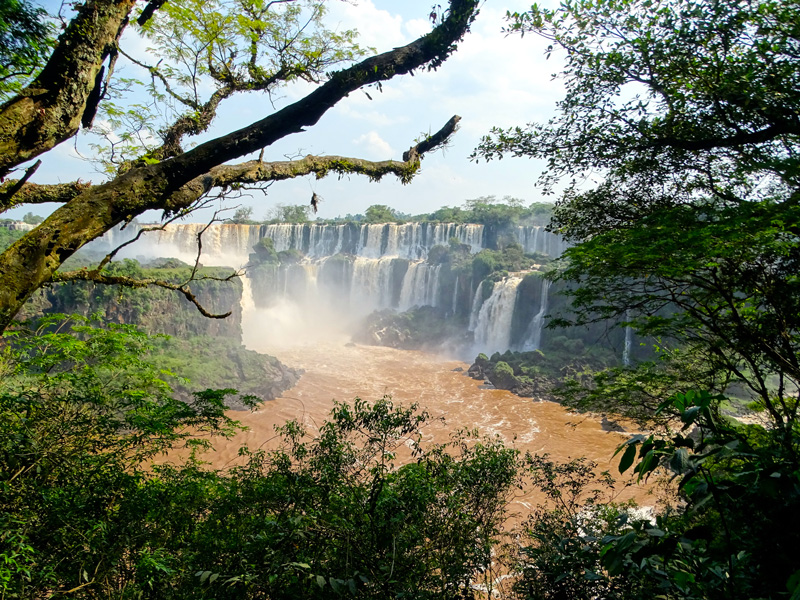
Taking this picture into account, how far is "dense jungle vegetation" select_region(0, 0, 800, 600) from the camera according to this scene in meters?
1.92

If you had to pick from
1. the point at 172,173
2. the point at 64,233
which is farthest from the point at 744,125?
the point at 64,233

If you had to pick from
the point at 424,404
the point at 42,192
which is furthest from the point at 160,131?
the point at 424,404

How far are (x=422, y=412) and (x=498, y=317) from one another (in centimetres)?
2137

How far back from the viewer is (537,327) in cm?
2259

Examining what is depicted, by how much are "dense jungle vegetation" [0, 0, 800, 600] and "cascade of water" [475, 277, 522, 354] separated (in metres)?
19.3

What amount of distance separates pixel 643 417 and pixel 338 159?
3813 mm

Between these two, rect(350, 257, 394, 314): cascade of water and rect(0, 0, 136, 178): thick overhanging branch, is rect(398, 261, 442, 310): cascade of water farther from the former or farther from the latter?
rect(0, 0, 136, 178): thick overhanging branch

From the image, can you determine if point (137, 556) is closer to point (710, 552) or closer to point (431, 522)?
point (431, 522)

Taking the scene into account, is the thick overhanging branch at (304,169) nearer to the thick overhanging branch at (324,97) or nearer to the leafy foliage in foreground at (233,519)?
the thick overhanging branch at (324,97)

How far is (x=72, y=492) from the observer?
120 inches

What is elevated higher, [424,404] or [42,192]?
[42,192]

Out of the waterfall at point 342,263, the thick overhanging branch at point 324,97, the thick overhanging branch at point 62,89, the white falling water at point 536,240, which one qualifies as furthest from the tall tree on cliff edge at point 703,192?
the white falling water at point 536,240

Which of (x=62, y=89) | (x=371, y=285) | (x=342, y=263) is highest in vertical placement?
(x=342, y=263)

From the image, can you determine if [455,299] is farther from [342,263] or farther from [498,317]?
[342,263]
